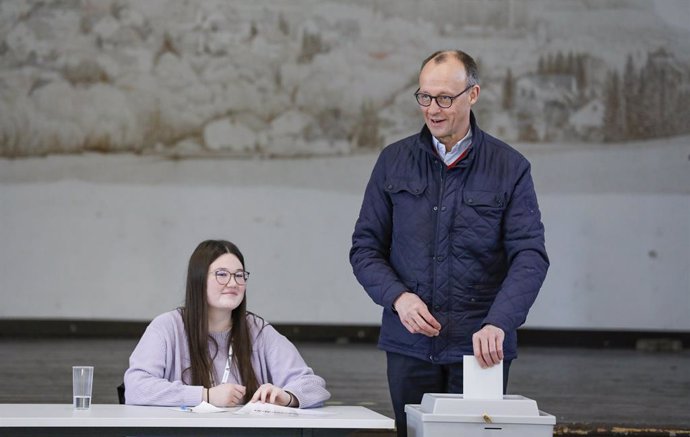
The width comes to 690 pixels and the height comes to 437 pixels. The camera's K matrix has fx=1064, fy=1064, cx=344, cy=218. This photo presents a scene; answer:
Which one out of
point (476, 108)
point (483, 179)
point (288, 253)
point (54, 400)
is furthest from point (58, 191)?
point (483, 179)

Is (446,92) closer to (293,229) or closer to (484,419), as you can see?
(484,419)

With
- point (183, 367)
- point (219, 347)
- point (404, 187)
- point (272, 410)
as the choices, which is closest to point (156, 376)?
Answer: point (183, 367)

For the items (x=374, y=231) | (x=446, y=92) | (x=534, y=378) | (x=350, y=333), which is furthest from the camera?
(x=350, y=333)

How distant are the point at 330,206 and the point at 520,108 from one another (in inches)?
82.0

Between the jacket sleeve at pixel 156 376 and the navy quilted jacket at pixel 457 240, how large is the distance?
610 millimetres

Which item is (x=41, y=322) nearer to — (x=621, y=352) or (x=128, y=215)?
(x=128, y=215)

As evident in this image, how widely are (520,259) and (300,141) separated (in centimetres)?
741

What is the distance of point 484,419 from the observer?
2572 millimetres

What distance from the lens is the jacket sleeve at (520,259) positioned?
9.61ft

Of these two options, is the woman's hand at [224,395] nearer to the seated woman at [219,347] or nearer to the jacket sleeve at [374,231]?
the seated woman at [219,347]

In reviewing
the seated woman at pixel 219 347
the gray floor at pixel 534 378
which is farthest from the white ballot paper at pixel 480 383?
the gray floor at pixel 534 378

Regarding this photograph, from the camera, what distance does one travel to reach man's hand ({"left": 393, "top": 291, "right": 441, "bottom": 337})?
290 cm

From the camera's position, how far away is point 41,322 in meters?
10.2

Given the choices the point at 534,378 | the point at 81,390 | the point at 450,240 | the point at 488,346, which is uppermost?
the point at 450,240
